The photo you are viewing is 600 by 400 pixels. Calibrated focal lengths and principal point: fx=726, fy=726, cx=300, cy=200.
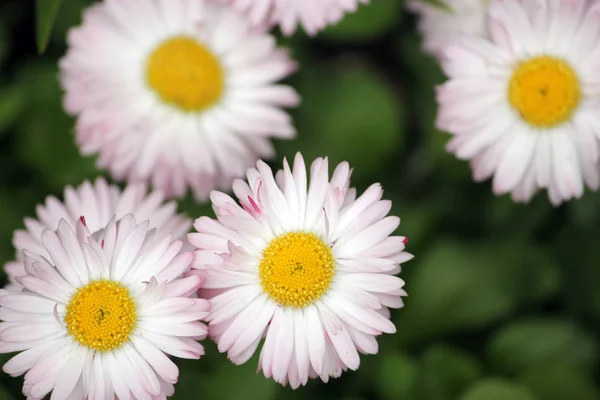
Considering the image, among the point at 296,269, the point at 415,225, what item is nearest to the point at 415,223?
the point at 415,225

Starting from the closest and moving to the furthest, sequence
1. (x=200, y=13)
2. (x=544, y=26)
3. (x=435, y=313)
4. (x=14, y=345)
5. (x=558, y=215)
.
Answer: (x=14, y=345) < (x=544, y=26) < (x=200, y=13) < (x=435, y=313) < (x=558, y=215)

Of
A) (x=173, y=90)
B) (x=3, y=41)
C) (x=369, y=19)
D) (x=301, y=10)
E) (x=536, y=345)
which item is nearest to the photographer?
(x=301, y=10)

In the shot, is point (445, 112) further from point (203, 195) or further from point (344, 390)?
point (344, 390)

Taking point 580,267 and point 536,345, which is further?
point 580,267

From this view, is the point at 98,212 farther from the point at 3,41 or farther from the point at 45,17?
the point at 3,41

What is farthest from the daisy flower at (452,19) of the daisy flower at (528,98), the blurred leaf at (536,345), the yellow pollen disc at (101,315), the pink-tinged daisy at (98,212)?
the yellow pollen disc at (101,315)

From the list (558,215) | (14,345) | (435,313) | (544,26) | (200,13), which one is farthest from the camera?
(558,215)

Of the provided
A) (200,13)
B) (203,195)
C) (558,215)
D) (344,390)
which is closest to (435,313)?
(344,390)
